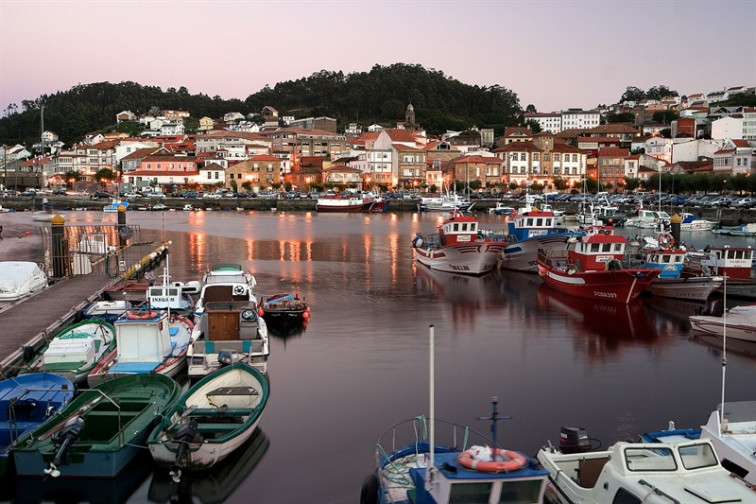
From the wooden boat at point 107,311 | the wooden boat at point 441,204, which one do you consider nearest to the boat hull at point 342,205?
the wooden boat at point 441,204

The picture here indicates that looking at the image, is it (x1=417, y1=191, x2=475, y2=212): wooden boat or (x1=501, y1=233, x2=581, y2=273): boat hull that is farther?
(x1=417, y1=191, x2=475, y2=212): wooden boat

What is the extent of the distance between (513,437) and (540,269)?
15110 millimetres

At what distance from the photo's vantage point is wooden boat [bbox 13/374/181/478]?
809 centimetres

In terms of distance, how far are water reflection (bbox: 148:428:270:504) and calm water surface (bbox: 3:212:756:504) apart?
2 cm

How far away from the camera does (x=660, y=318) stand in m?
19.0

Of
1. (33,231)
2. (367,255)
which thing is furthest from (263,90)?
(367,255)

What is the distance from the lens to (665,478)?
6.08 m

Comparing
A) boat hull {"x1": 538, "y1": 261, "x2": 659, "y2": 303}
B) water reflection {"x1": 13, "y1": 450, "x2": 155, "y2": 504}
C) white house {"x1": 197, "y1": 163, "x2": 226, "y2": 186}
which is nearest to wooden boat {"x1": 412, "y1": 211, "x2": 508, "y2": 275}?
boat hull {"x1": 538, "y1": 261, "x2": 659, "y2": 303}

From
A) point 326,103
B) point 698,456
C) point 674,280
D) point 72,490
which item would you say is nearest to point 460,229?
point 674,280

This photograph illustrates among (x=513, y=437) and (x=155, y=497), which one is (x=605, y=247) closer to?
(x=513, y=437)

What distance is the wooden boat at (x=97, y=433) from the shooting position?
8.09m

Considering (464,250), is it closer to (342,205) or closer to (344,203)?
(342,205)

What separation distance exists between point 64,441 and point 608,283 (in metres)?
16.3

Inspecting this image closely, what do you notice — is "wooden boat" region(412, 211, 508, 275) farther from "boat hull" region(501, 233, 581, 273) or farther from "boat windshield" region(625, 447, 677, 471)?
"boat windshield" region(625, 447, 677, 471)
